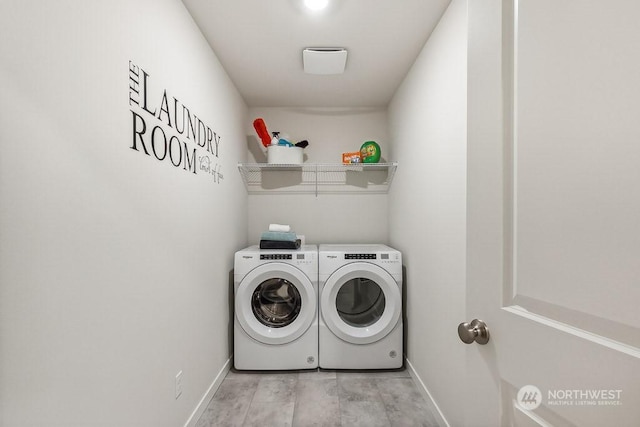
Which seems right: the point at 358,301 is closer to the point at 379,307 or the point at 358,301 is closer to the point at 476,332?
the point at 379,307

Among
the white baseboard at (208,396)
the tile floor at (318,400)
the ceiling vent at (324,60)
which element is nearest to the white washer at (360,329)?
the tile floor at (318,400)

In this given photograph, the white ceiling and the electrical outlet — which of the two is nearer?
the electrical outlet

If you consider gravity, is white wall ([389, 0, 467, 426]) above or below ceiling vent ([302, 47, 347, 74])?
below

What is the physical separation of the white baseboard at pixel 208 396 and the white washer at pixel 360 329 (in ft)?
2.34

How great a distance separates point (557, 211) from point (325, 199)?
2504 mm

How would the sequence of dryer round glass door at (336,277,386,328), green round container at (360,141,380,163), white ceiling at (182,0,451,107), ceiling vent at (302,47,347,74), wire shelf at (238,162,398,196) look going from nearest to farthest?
white ceiling at (182,0,451,107)
ceiling vent at (302,47,347,74)
dryer round glass door at (336,277,386,328)
green round container at (360,141,380,163)
wire shelf at (238,162,398,196)

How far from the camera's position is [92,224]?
3.00ft

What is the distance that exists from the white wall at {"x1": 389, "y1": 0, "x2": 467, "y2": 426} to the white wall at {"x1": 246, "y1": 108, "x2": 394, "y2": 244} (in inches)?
24.0

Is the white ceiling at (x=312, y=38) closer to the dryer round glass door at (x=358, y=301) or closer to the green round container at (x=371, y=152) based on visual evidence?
the green round container at (x=371, y=152)

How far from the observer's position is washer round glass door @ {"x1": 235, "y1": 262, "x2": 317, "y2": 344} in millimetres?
2199

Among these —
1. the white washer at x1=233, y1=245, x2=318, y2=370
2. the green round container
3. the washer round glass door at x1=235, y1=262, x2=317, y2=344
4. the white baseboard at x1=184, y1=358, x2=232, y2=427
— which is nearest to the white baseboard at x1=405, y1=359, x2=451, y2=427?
the white washer at x1=233, y1=245, x2=318, y2=370

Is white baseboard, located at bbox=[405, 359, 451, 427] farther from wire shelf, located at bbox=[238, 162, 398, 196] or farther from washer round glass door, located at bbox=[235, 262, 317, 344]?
wire shelf, located at bbox=[238, 162, 398, 196]

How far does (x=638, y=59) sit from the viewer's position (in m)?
0.43

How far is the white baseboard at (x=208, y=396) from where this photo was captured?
163 cm
